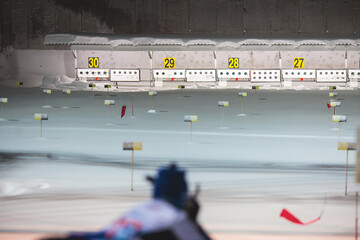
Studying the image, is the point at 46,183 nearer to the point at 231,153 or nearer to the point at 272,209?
the point at 272,209

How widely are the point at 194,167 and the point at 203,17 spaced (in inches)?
1070

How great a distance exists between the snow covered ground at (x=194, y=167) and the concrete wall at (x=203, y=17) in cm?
1747

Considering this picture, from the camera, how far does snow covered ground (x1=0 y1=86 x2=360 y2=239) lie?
20.1 ft

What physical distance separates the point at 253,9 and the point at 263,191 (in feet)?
95.3

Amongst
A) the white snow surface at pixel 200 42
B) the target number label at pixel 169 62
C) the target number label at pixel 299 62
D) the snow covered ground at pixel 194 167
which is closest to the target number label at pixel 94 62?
the white snow surface at pixel 200 42

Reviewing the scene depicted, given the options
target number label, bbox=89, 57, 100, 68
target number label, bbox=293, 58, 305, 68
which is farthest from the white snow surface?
target number label, bbox=293, 58, 305, 68

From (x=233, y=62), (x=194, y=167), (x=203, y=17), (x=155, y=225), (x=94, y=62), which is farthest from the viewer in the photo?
(x=203, y=17)

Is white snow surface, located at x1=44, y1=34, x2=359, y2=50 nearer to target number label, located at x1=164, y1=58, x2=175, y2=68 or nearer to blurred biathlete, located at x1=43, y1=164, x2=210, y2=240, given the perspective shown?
target number label, located at x1=164, y1=58, x2=175, y2=68

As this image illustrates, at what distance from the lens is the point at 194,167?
9180 mm

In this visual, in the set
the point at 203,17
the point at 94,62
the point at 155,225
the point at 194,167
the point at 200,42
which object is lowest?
the point at 194,167

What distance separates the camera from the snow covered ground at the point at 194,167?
6125mm

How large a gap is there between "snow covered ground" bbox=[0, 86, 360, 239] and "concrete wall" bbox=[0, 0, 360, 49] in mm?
17467

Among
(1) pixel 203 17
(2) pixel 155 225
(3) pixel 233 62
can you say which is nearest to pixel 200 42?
(3) pixel 233 62

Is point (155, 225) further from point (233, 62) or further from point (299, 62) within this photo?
point (299, 62)
